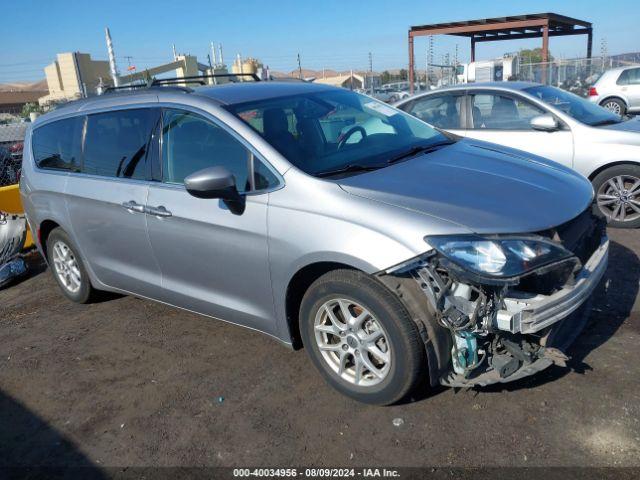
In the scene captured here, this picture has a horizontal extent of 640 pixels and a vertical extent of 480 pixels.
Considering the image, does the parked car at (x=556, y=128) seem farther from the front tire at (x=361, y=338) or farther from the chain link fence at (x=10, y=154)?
the chain link fence at (x=10, y=154)

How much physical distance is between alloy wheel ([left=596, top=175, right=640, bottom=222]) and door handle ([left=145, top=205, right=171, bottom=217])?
4.49 meters

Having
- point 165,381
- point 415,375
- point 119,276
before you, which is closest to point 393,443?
point 415,375

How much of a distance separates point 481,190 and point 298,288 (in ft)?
3.88

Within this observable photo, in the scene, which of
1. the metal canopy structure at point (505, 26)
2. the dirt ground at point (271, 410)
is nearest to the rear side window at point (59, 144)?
the dirt ground at point (271, 410)

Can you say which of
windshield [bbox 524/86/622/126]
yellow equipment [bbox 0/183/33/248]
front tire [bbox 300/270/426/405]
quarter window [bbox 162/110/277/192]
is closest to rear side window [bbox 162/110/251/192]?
quarter window [bbox 162/110/277/192]

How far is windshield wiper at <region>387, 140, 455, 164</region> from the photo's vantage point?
11.5 feet

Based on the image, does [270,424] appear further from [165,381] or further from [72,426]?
[72,426]

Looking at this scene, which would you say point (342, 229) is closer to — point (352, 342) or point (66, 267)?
point (352, 342)

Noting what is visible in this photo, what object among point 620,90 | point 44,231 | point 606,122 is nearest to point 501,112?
point 606,122

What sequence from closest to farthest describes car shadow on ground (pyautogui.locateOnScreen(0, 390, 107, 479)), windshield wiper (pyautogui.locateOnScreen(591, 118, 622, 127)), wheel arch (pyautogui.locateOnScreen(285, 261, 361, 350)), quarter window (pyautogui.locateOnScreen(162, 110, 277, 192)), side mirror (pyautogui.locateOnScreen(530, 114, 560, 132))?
car shadow on ground (pyautogui.locateOnScreen(0, 390, 107, 479))
wheel arch (pyautogui.locateOnScreen(285, 261, 361, 350))
quarter window (pyautogui.locateOnScreen(162, 110, 277, 192))
side mirror (pyautogui.locateOnScreen(530, 114, 560, 132))
windshield wiper (pyautogui.locateOnScreen(591, 118, 622, 127))

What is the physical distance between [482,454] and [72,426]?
7.70ft

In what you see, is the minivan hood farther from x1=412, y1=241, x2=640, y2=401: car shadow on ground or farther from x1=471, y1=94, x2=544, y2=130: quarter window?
x1=471, y1=94, x2=544, y2=130: quarter window

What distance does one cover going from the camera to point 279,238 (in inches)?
121

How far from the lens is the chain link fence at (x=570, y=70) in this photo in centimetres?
2159
